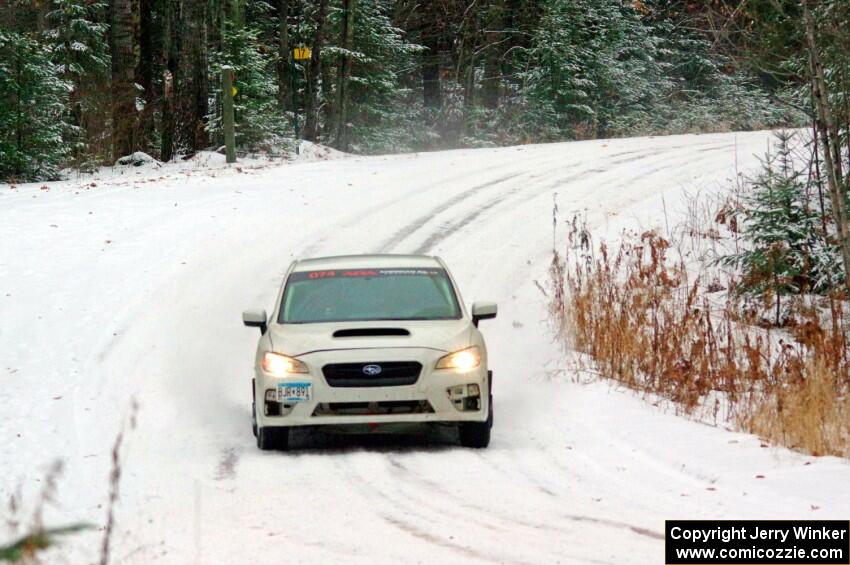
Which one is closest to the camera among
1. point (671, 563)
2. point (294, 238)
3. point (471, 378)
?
point (671, 563)

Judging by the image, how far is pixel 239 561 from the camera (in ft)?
20.3

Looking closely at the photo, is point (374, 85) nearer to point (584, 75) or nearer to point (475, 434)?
point (584, 75)

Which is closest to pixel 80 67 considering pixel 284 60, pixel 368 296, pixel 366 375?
pixel 284 60

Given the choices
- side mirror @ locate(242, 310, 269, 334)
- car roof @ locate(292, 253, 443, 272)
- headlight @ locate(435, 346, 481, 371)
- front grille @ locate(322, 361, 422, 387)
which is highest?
car roof @ locate(292, 253, 443, 272)

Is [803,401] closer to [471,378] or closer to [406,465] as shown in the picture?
[471,378]

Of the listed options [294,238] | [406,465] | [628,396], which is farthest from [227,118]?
[406,465]

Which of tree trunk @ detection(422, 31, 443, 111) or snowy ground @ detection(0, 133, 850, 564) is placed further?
tree trunk @ detection(422, 31, 443, 111)

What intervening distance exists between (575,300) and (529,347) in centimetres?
93

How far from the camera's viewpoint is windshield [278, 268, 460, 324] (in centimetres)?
1006

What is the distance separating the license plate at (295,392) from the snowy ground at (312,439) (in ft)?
1.49

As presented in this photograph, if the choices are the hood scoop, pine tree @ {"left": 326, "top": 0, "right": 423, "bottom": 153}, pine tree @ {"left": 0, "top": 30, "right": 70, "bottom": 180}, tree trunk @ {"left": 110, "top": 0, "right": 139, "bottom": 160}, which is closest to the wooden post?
pine tree @ {"left": 0, "top": 30, "right": 70, "bottom": 180}

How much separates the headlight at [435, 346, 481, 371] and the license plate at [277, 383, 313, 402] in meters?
1.01

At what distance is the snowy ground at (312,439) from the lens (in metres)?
6.88

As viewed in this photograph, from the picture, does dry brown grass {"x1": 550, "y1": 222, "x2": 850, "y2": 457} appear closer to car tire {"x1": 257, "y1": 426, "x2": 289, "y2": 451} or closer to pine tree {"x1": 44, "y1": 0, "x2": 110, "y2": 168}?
car tire {"x1": 257, "y1": 426, "x2": 289, "y2": 451}
